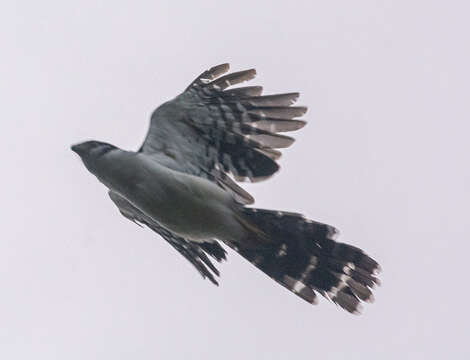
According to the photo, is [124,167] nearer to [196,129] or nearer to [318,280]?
[196,129]

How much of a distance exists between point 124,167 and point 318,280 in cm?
260

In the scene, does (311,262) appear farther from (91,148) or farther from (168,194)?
(91,148)

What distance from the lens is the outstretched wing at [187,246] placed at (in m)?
10.6

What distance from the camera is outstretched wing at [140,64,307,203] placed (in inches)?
386

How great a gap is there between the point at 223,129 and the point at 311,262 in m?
1.84

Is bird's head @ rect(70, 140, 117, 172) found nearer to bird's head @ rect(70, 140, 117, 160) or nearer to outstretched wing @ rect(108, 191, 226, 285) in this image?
bird's head @ rect(70, 140, 117, 160)

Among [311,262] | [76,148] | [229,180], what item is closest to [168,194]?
[229,180]

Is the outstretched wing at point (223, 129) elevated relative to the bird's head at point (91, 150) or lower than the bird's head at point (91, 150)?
elevated

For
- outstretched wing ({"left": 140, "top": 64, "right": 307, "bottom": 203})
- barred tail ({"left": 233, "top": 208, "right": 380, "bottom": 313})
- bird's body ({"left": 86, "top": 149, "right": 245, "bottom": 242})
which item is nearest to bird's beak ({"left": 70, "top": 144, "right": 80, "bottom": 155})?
bird's body ({"left": 86, "top": 149, "right": 245, "bottom": 242})

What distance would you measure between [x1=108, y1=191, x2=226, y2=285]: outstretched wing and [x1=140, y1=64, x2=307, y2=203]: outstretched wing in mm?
909

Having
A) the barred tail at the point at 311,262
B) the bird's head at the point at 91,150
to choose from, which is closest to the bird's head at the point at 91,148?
the bird's head at the point at 91,150

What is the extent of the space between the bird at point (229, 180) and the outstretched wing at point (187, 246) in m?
0.28

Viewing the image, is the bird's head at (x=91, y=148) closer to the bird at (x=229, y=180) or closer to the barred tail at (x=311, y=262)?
the bird at (x=229, y=180)

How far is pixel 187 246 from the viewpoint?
35.6 feet
